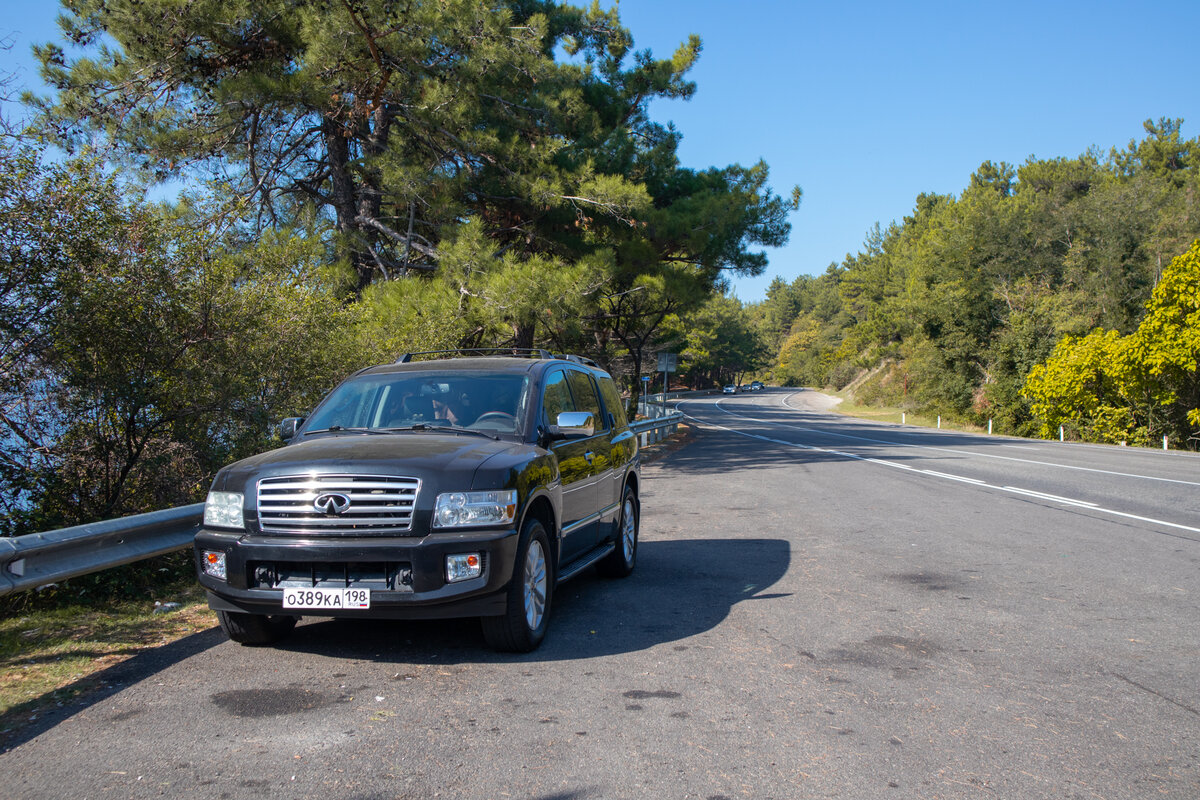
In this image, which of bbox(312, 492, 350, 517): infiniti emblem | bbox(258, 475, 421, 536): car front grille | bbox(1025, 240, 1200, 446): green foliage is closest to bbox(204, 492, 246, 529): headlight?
bbox(258, 475, 421, 536): car front grille

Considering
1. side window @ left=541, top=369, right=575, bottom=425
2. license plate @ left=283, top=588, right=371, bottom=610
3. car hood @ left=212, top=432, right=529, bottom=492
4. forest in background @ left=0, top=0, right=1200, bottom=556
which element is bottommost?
license plate @ left=283, top=588, right=371, bottom=610

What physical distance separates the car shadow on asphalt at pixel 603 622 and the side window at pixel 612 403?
1421 millimetres

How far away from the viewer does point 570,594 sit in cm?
A: 702

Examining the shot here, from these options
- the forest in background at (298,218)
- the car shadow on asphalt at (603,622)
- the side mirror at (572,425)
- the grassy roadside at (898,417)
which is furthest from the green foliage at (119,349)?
the grassy roadside at (898,417)

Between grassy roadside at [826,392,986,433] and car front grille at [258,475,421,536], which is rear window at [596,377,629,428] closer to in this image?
car front grille at [258,475,421,536]

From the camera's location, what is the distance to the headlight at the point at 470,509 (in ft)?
15.6

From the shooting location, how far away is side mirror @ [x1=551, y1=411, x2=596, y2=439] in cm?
589

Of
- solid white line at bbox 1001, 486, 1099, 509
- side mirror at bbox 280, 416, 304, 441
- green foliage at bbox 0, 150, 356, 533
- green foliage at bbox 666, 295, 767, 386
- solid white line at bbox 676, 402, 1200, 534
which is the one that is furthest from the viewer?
green foliage at bbox 666, 295, 767, 386

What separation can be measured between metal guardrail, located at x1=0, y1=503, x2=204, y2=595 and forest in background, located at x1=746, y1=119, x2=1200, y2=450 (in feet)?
109

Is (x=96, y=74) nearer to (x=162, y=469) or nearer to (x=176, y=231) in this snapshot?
(x=176, y=231)

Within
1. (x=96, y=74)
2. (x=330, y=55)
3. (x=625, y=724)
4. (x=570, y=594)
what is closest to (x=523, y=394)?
(x=570, y=594)

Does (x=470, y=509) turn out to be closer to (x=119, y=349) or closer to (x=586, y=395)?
A: (x=586, y=395)

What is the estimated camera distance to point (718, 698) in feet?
14.6

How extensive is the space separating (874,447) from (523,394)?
22117 mm
